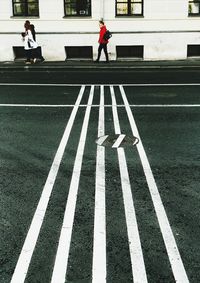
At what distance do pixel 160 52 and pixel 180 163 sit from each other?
15.2m

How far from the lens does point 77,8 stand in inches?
859

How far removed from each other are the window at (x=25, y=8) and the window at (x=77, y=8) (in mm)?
1583

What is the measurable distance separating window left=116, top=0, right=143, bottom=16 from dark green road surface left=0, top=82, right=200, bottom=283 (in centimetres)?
1067

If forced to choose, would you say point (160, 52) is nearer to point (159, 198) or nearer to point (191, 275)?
point (159, 198)

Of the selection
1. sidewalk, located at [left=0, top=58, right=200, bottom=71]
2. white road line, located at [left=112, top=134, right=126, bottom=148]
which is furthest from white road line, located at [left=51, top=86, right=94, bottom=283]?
sidewalk, located at [left=0, top=58, right=200, bottom=71]

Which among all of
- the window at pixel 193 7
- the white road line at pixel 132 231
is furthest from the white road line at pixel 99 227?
the window at pixel 193 7

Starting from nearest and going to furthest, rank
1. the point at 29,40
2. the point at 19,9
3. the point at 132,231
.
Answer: the point at 132,231 < the point at 29,40 < the point at 19,9

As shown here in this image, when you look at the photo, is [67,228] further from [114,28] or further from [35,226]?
[114,28]


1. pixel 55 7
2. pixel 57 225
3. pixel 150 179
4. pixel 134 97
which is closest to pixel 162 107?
pixel 134 97

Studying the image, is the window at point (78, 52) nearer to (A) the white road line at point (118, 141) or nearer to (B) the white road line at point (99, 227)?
(A) the white road line at point (118, 141)

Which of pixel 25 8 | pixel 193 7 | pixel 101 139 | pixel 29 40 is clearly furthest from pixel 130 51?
pixel 101 139

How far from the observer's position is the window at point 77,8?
2177 cm

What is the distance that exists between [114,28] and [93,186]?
645 inches

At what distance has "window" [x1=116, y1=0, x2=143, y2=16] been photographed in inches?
848
